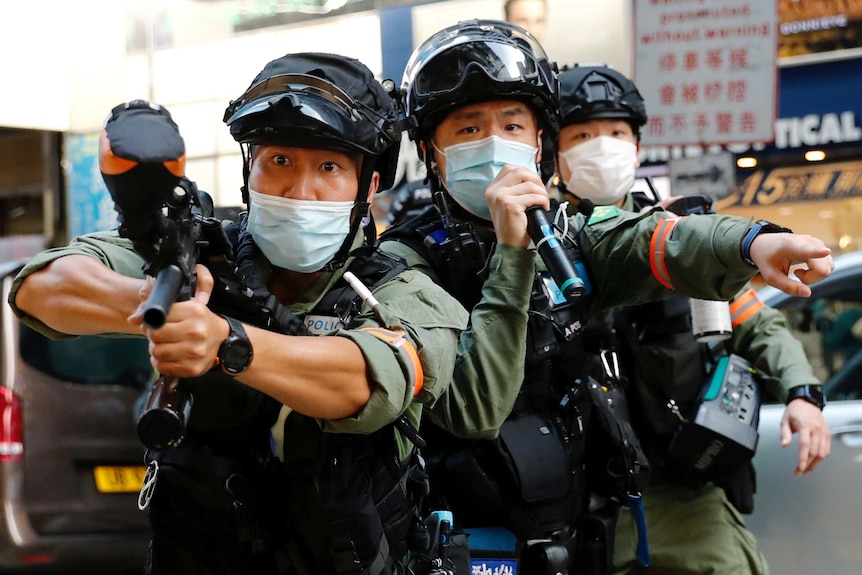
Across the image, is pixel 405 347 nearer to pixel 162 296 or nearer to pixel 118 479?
pixel 162 296

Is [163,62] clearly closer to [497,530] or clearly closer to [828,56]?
[828,56]

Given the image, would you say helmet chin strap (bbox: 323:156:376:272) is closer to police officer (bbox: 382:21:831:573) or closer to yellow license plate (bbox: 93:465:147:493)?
police officer (bbox: 382:21:831:573)

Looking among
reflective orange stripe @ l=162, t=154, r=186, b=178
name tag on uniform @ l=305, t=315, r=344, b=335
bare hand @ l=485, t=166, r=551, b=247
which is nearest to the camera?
reflective orange stripe @ l=162, t=154, r=186, b=178

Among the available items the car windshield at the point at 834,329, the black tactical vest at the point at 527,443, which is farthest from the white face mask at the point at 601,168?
the car windshield at the point at 834,329

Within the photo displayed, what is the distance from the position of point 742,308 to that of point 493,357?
148cm

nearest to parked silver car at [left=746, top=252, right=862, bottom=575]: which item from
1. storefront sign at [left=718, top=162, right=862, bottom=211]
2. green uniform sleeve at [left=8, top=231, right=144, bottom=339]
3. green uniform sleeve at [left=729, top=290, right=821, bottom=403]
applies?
green uniform sleeve at [left=729, top=290, right=821, bottom=403]

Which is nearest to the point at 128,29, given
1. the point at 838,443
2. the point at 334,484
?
the point at 838,443

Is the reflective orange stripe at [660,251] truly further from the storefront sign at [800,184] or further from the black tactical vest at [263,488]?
the storefront sign at [800,184]

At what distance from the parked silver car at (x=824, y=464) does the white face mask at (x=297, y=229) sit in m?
2.49

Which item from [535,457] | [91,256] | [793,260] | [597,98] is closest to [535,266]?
[535,457]

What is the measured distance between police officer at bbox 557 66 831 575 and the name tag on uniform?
1.40 metres

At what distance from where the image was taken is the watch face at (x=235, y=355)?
169 centimetres

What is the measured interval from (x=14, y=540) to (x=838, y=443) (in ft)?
12.1

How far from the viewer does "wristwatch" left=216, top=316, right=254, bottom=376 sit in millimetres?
1693
